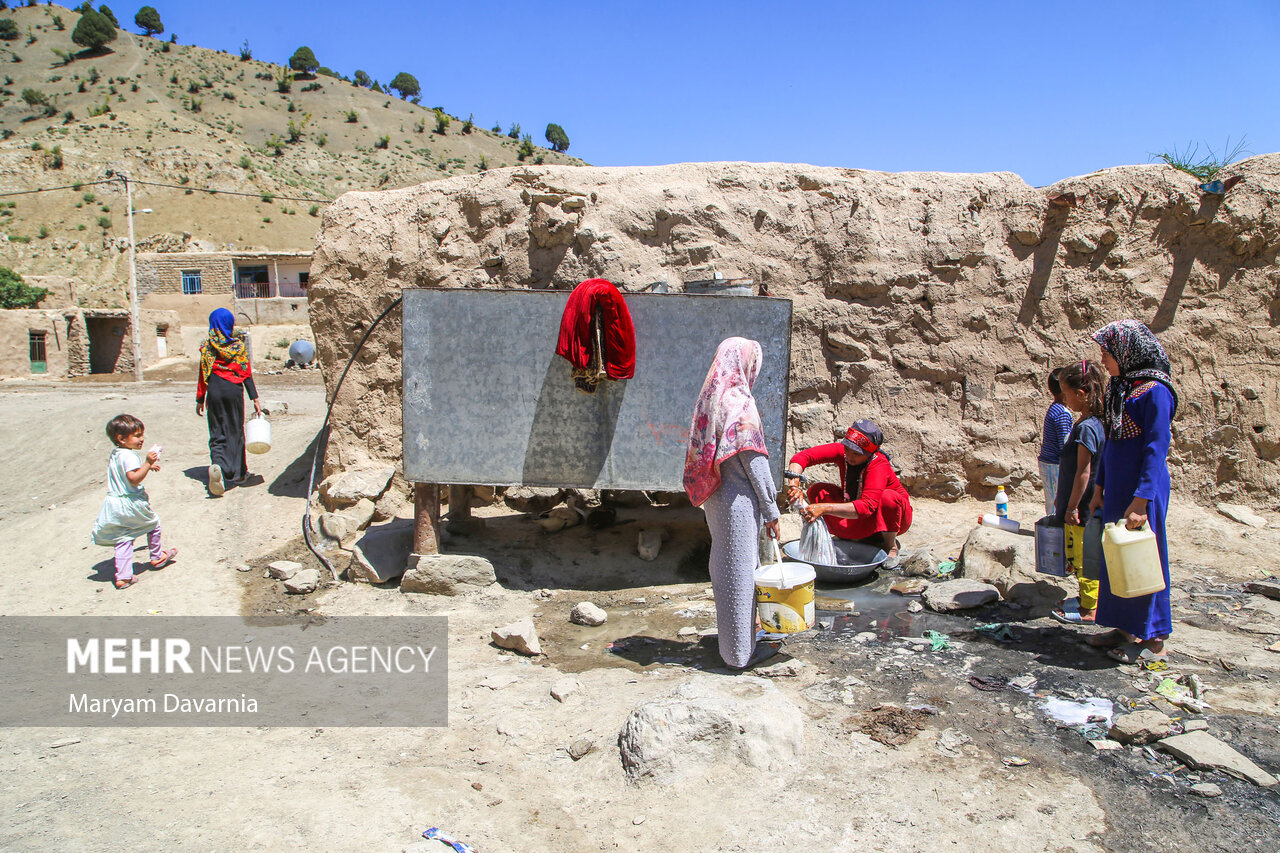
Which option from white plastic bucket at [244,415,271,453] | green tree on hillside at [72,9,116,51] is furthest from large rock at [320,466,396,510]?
green tree on hillside at [72,9,116,51]

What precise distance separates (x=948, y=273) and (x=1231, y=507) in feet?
8.92

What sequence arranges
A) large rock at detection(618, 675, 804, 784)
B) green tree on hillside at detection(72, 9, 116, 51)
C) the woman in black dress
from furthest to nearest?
green tree on hillside at detection(72, 9, 116, 51) < the woman in black dress < large rock at detection(618, 675, 804, 784)

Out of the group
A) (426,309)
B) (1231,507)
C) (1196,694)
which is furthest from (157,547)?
(1231,507)

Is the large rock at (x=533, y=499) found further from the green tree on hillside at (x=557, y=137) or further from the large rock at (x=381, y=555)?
the green tree on hillside at (x=557, y=137)

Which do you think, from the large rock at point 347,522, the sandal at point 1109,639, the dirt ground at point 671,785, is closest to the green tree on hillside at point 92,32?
the dirt ground at point 671,785

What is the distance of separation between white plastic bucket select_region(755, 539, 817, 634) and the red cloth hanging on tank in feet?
5.51

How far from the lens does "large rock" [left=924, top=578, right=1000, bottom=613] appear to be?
4.30 meters

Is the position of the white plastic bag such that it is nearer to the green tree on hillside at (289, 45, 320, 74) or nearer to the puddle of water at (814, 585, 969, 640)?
the puddle of water at (814, 585, 969, 640)

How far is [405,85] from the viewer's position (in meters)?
67.4

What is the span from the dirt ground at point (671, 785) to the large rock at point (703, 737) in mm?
51

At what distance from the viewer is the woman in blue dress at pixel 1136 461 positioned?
3283mm

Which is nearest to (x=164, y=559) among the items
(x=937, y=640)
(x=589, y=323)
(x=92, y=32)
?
(x=589, y=323)

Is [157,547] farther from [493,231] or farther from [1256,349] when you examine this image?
[1256,349]

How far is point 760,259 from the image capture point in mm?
6051
